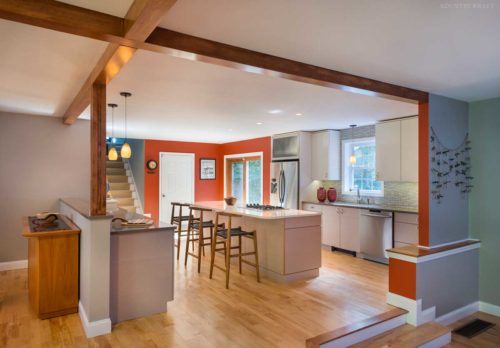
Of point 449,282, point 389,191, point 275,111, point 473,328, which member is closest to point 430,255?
point 449,282

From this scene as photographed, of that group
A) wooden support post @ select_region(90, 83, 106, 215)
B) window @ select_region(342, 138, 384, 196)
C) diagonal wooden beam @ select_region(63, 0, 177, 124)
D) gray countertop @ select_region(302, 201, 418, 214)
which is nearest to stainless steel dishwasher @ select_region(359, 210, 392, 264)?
gray countertop @ select_region(302, 201, 418, 214)

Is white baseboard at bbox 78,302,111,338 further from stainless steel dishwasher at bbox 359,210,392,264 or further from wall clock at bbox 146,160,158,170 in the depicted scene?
wall clock at bbox 146,160,158,170

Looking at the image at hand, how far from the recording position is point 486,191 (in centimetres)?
372

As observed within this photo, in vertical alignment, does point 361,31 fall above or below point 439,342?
above

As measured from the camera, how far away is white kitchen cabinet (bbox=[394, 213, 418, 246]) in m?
4.78

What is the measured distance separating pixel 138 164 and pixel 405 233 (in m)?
6.18

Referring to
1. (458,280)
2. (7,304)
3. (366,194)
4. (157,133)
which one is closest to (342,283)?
(458,280)

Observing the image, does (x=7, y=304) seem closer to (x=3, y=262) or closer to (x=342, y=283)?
(x=3, y=262)

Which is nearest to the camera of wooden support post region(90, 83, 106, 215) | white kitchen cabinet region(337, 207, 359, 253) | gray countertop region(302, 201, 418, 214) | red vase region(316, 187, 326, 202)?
wooden support post region(90, 83, 106, 215)

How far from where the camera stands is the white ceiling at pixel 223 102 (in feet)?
9.78

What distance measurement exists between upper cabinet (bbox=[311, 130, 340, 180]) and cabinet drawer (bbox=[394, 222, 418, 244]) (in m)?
1.65

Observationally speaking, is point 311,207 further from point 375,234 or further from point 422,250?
point 422,250

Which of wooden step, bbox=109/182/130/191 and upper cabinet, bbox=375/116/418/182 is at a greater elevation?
upper cabinet, bbox=375/116/418/182

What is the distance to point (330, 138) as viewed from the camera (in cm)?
630
